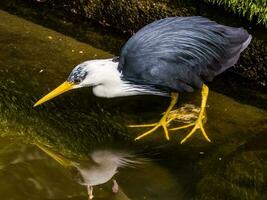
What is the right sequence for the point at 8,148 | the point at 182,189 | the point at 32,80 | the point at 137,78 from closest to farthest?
the point at 182,189, the point at 8,148, the point at 137,78, the point at 32,80

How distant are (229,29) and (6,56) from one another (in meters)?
1.74

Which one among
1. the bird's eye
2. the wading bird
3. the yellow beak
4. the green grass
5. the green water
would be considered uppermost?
→ the green grass

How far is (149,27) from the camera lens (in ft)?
13.6

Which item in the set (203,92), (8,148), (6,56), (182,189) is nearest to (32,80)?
(6,56)

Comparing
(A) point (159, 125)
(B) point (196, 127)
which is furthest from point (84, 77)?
(B) point (196, 127)

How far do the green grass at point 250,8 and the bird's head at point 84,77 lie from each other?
1.14 metres

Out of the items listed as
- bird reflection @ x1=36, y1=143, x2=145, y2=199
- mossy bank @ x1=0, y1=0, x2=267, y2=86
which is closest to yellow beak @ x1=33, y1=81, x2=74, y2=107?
bird reflection @ x1=36, y1=143, x2=145, y2=199

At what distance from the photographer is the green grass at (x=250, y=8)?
4438mm

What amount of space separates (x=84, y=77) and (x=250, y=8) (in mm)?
1387

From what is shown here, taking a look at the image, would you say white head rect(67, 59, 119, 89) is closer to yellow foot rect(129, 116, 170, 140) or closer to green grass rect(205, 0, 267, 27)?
yellow foot rect(129, 116, 170, 140)

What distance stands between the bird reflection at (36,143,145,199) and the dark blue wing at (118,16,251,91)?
22.3 inches

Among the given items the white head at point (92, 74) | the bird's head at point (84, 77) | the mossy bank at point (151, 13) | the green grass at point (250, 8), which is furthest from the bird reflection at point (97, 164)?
the green grass at point (250, 8)

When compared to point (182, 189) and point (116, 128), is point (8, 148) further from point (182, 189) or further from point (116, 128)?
point (182, 189)

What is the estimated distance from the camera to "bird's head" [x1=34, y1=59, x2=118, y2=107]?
3980mm
